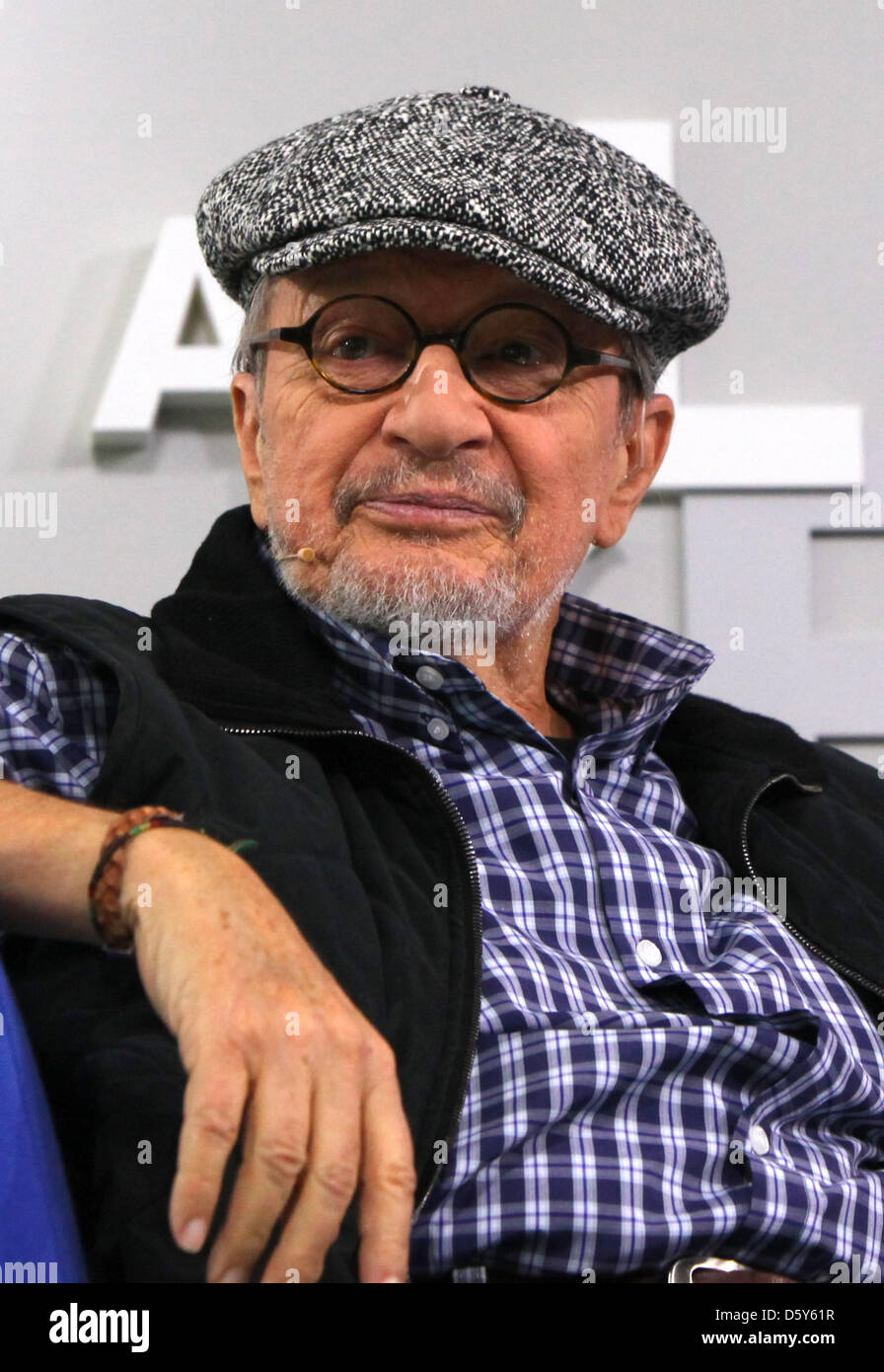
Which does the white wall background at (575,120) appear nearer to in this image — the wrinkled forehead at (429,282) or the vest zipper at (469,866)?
the wrinkled forehead at (429,282)

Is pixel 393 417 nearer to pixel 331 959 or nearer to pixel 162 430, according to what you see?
pixel 331 959

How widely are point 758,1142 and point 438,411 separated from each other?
24.3 inches

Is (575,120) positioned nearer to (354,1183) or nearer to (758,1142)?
(758,1142)

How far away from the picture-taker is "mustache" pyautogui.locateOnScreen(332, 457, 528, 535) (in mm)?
1242

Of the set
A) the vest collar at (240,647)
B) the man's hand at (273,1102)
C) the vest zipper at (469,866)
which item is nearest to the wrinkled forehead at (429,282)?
the vest collar at (240,647)

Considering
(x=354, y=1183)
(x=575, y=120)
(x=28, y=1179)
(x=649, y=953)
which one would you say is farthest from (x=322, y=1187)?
(x=575, y=120)

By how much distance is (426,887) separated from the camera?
1062 millimetres

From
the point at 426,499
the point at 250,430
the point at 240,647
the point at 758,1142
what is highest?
the point at 250,430

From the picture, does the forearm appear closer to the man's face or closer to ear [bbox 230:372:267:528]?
the man's face

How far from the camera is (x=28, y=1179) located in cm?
78

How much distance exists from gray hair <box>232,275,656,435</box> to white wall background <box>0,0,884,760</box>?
37cm

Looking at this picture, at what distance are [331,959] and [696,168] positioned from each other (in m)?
1.26

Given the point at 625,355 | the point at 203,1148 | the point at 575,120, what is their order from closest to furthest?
the point at 203,1148, the point at 625,355, the point at 575,120
